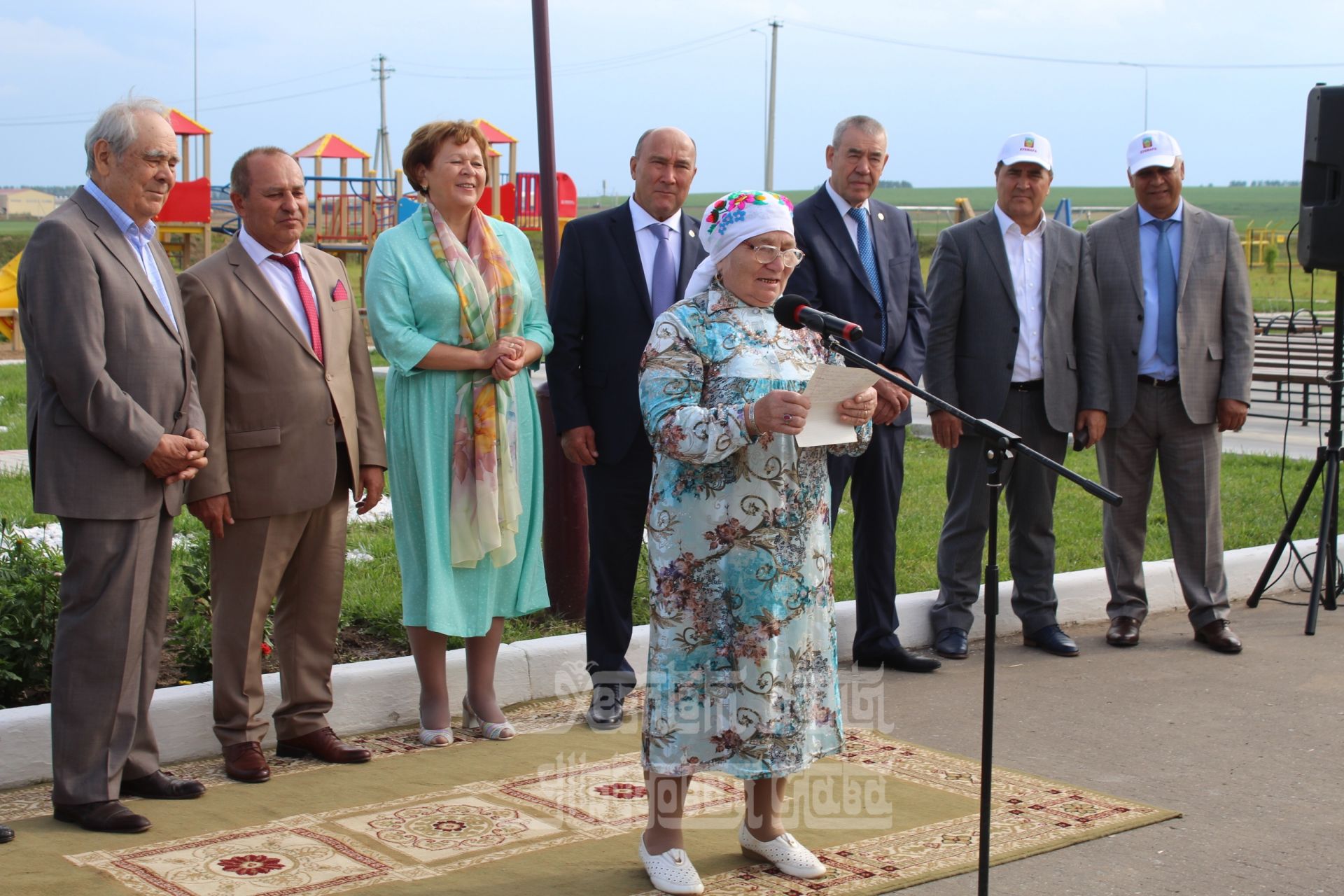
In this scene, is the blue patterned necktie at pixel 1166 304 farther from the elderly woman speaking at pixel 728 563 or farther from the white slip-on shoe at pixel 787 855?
the white slip-on shoe at pixel 787 855

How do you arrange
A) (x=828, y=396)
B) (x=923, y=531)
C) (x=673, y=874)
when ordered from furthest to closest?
1. (x=923, y=531)
2. (x=673, y=874)
3. (x=828, y=396)

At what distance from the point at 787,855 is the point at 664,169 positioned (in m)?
2.92

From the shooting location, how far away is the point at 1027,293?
24.0ft

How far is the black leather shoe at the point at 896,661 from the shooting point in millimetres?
6949

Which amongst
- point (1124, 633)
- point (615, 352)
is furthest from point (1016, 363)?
point (615, 352)

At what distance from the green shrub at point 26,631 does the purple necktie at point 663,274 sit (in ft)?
8.82

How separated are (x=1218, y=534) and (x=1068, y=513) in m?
2.81

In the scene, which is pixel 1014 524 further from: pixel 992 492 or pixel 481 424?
pixel 992 492

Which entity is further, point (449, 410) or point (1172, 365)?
point (1172, 365)

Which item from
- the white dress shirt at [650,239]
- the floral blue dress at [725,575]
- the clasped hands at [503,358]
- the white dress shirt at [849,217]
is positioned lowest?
A: the floral blue dress at [725,575]

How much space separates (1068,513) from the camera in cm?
1054

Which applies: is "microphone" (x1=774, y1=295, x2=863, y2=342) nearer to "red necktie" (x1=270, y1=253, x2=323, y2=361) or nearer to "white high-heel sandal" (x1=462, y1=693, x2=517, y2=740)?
"red necktie" (x1=270, y1=253, x2=323, y2=361)

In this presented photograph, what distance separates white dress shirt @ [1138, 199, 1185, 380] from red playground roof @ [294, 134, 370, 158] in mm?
31259

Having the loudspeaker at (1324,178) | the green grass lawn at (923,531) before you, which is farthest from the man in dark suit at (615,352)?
the loudspeaker at (1324,178)
